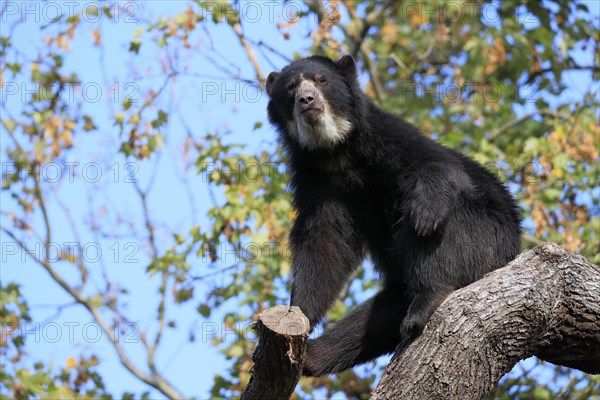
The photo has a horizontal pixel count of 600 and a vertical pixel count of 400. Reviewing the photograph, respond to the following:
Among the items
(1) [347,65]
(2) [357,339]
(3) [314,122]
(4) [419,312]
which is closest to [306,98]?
(3) [314,122]

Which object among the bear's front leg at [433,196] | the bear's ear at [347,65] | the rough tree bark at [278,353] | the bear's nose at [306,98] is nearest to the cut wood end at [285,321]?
the rough tree bark at [278,353]

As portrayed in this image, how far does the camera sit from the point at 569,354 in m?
6.63

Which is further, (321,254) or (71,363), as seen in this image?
(71,363)

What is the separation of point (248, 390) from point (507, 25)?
9.08 metres

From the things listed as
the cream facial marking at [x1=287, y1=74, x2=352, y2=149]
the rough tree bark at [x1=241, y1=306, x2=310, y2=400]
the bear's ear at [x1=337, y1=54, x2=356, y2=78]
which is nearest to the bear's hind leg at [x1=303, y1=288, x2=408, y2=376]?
the rough tree bark at [x1=241, y1=306, x2=310, y2=400]

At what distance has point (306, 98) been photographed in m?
7.83

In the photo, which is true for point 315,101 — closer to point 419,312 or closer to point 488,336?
point 419,312

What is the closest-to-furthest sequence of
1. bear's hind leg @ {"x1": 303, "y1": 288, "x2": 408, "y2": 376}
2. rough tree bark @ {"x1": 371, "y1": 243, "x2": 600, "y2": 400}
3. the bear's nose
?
rough tree bark @ {"x1": 371, "y1": 243, "x2": 600, "y2": 400}
bear's hind leg @ {"x1": 303, "y1": 288, "x2": 408, "y2": 376}
the bear's nose

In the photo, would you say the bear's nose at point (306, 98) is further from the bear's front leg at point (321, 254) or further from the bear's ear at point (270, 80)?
the bear's front leg at point (321, 254)

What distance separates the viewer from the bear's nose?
7.82 m

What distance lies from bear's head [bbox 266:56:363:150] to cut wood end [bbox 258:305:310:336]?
2.28m

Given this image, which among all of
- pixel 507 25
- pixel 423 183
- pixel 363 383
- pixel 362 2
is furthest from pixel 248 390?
pixel 362 2

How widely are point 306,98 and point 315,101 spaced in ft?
0.29

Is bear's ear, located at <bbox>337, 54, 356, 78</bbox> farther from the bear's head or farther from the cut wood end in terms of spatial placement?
the cut wood end
